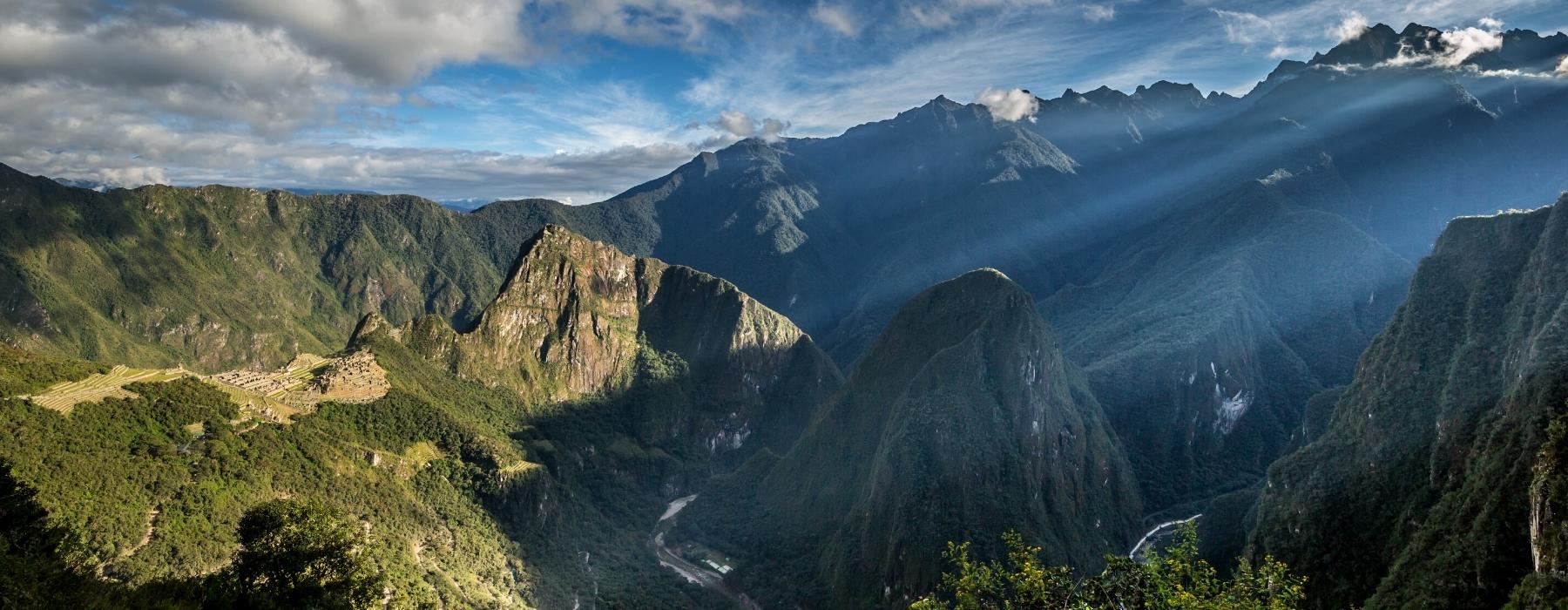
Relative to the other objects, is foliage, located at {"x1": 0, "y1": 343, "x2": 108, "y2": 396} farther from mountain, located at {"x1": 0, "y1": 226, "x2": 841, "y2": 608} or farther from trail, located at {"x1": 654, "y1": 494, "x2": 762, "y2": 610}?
trail, located at {"x1": 654, "y1": 494, "x2": 762, "y2": 610}

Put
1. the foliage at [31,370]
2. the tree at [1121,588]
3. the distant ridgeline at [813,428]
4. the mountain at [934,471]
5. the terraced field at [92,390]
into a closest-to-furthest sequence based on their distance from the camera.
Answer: the tree at [1121,588] → the distant ridgeline at [813,428] → the foliage at [31,370] → the terraced field at [92,390] → the mountain at [934,471]

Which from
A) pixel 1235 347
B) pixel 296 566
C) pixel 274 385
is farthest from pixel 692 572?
pixel 1235 347

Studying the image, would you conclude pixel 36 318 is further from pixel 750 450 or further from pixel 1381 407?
pixel 1381 407

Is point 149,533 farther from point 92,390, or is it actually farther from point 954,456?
point 954,456

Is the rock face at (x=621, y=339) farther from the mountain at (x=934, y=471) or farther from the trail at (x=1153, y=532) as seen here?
the trail at (x=1153, y=532)

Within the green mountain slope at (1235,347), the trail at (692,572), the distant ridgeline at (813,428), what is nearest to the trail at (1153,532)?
the distant ridgeline at (813,428)

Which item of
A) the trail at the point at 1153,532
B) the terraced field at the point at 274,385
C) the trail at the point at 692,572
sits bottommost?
the trail at the point at 692,572
